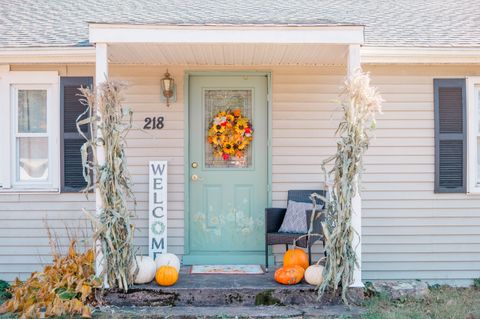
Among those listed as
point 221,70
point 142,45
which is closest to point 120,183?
point 142,45

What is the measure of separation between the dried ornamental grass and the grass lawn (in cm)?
256

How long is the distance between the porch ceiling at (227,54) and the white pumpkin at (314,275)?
7.23 ft

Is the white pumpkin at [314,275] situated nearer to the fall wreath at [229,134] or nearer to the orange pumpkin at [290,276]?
the orange pumpkin at [290,276]

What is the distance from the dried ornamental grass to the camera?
5.04 metres

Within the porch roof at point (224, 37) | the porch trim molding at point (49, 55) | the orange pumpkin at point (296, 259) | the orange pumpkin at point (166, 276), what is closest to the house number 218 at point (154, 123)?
the porch trim molding at point (49, 55)

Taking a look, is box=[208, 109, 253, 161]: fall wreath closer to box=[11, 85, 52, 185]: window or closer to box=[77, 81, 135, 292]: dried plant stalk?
box=[77, 81, 135, 292]: dried plant stalk

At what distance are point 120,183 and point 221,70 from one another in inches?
79.9

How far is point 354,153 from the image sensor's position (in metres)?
5.30

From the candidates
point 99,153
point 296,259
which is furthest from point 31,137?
point 296,259

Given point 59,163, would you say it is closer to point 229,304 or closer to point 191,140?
point 191,140

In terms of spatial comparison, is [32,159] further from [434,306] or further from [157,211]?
[434,306]

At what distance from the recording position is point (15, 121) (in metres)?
6.52

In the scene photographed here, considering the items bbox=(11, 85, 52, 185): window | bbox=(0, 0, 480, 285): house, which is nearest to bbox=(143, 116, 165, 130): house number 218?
bbox=(0, 0, 480, 285): house

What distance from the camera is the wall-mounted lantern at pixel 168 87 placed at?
6434 mm
